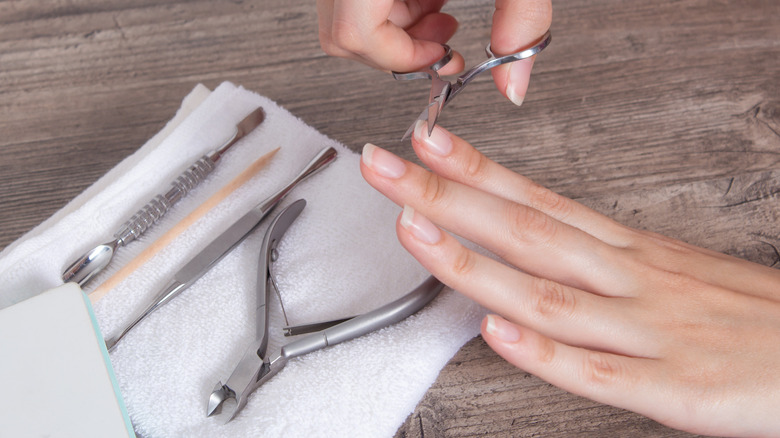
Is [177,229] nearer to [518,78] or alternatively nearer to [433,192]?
[433,192]

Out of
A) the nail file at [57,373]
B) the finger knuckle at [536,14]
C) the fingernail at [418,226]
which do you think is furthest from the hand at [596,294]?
the nail file at [57,373]

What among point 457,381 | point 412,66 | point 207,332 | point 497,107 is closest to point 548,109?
point 497,107

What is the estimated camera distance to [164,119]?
0.85 meters

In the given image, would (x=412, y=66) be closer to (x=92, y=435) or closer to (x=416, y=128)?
(x=416, y=128)

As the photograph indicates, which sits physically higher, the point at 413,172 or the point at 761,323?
the point at 413,172

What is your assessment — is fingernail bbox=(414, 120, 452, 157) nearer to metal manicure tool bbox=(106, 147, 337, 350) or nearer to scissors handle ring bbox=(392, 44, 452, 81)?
scissors handle ring bbox=(392, 44, 452, 81)

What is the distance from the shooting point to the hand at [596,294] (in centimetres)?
55

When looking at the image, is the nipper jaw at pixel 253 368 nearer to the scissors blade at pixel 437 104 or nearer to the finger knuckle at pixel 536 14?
the scissors blade at pixel 437 104

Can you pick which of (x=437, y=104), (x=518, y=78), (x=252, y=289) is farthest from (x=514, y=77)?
(x=252, y=289)

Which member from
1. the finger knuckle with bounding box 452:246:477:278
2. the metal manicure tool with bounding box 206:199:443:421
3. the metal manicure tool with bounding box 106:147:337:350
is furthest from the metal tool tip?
the finger knuckle with bounding box 452:246:477:278

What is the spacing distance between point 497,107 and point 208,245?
42 centimetres

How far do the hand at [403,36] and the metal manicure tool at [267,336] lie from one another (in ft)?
0.66

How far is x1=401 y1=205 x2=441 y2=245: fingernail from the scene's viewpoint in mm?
544

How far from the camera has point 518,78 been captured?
24.4 inches
